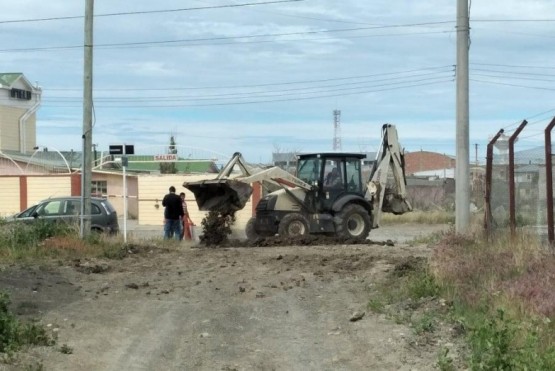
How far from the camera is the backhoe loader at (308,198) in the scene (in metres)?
20.4

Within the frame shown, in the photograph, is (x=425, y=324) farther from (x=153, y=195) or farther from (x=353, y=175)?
(x=153, y=195)

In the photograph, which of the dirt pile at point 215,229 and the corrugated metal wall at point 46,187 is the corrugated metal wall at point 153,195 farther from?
the dirt pile at point 215,229

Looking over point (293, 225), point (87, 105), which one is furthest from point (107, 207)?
point (293, 225)

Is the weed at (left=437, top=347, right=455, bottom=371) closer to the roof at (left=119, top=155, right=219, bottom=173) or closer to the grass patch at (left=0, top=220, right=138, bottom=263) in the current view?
the grass patch at (left=0, top=220, right=138, bottom=263)

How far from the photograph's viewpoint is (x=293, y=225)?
68.8ft

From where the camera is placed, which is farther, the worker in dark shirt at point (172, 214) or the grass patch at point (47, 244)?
the worker in dark shirt at point (172, 214)

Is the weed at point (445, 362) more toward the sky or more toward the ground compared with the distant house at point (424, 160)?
more toward the ground

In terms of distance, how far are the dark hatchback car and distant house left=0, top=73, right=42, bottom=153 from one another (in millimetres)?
31872

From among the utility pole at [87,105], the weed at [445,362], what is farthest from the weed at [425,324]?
the utility pole at [87,105]

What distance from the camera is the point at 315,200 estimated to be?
70.1ft

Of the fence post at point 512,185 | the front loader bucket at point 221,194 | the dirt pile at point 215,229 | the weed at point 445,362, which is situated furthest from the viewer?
the dirt pile at point 215,229

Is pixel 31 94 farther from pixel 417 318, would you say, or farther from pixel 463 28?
pixel 417 318

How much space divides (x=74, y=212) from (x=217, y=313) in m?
14.1

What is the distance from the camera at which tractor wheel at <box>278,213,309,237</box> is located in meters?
20.9
